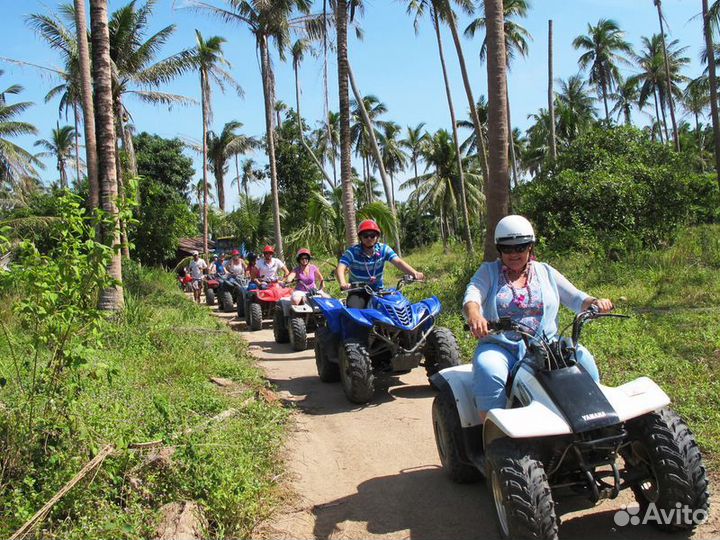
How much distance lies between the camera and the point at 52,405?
438 cm

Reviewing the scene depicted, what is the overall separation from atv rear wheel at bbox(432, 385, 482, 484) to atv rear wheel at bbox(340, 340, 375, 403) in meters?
2.10

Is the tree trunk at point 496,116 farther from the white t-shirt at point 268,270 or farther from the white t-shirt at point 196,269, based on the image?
the white t-shirt at point 196,269

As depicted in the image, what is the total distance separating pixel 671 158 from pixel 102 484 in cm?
1715

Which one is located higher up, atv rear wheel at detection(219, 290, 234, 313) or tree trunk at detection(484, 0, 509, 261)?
tree trunk at detection(484, 0, 509, 261)

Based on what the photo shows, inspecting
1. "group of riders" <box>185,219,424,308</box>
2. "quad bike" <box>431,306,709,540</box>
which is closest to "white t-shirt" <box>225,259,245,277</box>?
"group of riders" <box>185,219,424,308</box>

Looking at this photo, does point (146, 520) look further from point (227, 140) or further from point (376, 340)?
point (227, 140)

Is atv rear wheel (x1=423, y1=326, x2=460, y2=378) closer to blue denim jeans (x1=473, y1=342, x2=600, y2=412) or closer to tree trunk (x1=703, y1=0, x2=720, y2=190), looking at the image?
blue denim jeans (x1=473, y1=342, x2=600, y2=412)

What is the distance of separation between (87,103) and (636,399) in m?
13.3

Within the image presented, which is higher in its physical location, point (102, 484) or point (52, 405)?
point (52, 405)

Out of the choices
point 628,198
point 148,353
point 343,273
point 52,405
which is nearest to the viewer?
point 52,405

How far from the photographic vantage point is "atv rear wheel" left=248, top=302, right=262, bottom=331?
13.4 m

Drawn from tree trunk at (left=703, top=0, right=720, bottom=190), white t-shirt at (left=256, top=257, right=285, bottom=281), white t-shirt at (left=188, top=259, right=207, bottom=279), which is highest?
tree trunk at (left=703, top=0, right=720, bottom=190)

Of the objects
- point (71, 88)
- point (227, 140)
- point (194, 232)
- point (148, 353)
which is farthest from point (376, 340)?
point (227, 140)

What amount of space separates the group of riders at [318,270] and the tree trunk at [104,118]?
9.85 ft
